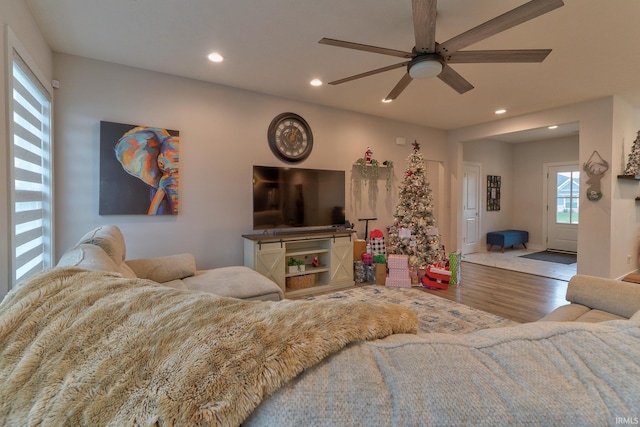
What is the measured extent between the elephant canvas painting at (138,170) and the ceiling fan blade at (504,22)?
9.62 feet

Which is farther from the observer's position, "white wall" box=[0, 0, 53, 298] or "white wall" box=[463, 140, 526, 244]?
"white wall" box=[463, 140, 526, 244]

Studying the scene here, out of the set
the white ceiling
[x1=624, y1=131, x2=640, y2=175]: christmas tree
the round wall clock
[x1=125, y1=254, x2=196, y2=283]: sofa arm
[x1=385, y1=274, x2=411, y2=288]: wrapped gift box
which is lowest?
[x1=385, y1=274, x2=411, y2=288]: wrapped gift box

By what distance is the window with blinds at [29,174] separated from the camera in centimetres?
187

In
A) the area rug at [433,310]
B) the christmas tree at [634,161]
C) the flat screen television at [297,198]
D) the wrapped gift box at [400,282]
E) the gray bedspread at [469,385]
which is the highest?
the christmas tree at [634,161]

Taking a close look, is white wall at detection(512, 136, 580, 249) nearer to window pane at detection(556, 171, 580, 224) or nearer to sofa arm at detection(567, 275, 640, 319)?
window pane at detection(556, 171, 580, 224)

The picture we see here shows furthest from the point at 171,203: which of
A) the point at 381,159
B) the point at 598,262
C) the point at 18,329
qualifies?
the point at 598,262

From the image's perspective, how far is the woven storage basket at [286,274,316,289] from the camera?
147 inches

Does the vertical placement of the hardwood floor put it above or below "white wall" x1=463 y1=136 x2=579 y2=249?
below

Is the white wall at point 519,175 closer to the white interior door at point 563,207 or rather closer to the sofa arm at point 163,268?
the white interior door at point 563,207

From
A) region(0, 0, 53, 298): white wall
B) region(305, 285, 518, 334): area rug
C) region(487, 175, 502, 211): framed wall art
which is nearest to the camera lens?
region(0, 0, 53, 298): white wall

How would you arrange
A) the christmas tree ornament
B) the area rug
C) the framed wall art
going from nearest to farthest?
the area rug → the christmas tree ornament → the framed wall art

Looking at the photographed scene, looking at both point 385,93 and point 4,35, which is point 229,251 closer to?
point 4,35

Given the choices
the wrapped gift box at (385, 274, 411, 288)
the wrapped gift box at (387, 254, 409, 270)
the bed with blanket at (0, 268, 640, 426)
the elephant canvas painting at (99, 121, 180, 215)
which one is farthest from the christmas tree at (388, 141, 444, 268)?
the bed with blanket at (0, 268, 640, 426)

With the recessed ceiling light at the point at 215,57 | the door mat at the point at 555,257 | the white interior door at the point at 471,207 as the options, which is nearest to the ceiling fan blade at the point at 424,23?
the recessed ceiling light at the point at 215,57
